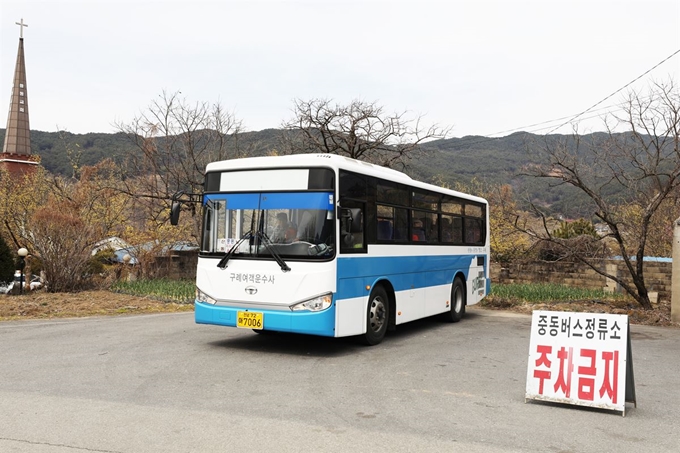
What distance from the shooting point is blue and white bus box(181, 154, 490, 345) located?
30.8ft

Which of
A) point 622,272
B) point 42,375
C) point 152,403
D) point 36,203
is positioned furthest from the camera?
point 36,203

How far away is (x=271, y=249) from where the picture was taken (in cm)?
955

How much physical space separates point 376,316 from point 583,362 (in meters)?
4.41

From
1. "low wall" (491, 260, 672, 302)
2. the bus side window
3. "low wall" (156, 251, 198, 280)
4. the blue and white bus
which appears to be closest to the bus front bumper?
the blue and white bus

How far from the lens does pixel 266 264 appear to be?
31.4 feet

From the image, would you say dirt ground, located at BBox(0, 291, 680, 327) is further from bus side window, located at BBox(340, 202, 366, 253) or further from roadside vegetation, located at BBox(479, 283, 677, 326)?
bus side window, located at BBox(340, 202, 366, 253)

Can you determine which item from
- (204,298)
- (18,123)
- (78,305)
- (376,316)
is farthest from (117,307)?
(18,123)

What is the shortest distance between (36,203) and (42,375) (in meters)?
24.6

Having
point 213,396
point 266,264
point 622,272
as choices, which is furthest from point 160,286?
point 622,272

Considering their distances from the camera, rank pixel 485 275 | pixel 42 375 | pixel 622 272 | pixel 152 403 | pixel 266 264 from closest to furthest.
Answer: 1. pixel 152 403
2. pixel 42 375
3. pixel 266 264
4. pixel 485 275
5. pixel 622 272

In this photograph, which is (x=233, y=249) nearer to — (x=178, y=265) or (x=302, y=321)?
(x=302, y=321)

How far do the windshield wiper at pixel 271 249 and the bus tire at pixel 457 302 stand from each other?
5978 mm

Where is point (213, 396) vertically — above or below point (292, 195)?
below

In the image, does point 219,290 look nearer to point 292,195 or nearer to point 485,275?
point 292,195
